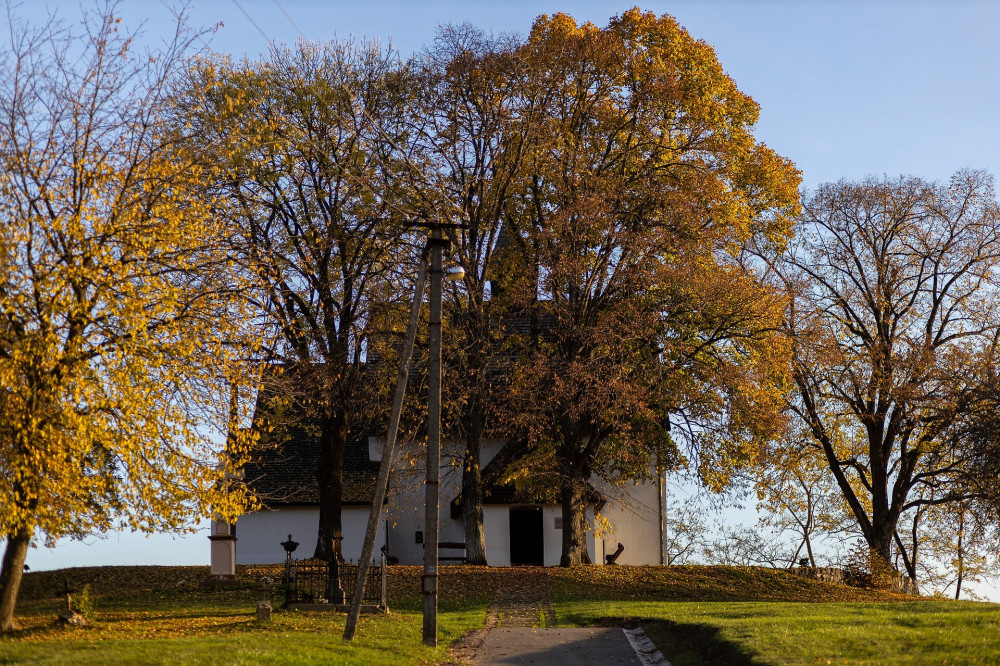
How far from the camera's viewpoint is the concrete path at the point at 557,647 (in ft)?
58.3

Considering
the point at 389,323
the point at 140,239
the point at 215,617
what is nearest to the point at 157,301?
the point at 140,239

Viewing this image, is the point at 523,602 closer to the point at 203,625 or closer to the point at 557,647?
the point at 557,647

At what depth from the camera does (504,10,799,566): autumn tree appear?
97.5ft

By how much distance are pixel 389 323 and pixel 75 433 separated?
12.5 meters

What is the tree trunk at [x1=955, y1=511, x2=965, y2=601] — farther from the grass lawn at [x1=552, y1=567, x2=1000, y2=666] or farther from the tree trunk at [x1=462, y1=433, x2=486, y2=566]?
the tree trunk at [x1=462, y1=433, x2=486, y2=566]

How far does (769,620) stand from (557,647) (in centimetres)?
444

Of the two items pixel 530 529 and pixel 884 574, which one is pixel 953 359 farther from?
pixel 530 529

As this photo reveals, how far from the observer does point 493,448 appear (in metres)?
41.5

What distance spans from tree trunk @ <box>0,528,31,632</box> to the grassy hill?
528 mm

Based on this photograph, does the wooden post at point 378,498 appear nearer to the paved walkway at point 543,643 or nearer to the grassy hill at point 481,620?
the grassy hill at point 481,620

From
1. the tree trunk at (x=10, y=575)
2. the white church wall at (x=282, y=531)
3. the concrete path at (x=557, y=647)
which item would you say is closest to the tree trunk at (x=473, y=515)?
the white church wall at (x=282, y=531)

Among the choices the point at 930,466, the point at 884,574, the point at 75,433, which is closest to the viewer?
the point at 75,433

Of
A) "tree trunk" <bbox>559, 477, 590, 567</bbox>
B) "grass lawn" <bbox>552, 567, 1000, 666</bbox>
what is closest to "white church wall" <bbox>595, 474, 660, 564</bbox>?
"tree trunk" <bbox>559, 477, 590, 567</bbox>

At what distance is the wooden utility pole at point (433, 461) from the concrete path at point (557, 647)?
1210 mm
